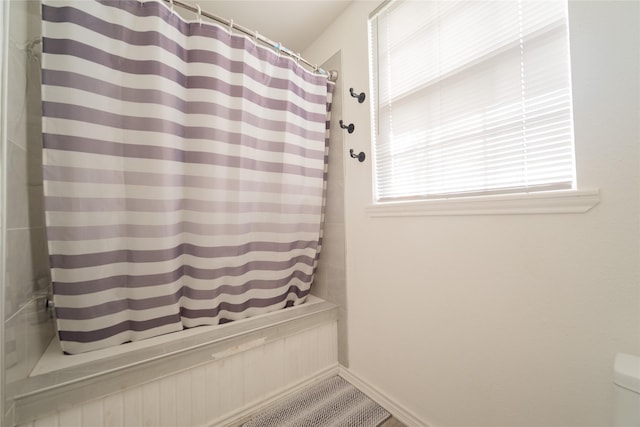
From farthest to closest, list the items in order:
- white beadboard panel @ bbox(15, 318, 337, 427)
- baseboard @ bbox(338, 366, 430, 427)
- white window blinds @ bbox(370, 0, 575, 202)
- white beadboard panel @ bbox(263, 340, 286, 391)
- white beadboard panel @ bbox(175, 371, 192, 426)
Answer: white beadboard panel @ bbox(263, 340, 286, 391) < baseboard @ bbox(338, 366, 430, 427) < white beadboard panel @ bbox(175, 371, 192, 426) < white beadboard panel @ bbox(15, 318, 337, 427) < white window blinds @ bbox(370, 0, 575, 202)

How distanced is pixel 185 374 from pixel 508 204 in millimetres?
1354

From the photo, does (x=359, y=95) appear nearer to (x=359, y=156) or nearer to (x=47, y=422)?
(x=359, y=156)

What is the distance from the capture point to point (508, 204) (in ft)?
2.30

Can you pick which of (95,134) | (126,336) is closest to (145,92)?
(95,134)

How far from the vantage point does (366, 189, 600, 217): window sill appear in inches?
22.8

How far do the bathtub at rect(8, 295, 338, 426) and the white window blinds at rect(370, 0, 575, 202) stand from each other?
0.91 m

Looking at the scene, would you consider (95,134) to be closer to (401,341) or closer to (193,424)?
(193,424)

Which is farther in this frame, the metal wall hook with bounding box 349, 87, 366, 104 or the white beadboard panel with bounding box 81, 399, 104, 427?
the metal wall hook with bounding box 349, 87, 366, 104

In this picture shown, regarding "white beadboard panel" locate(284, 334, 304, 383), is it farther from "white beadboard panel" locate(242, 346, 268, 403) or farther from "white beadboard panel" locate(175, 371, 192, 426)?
"white beadboard panel" locate(175, 371, 192, 426)

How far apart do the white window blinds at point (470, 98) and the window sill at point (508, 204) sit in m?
0.05

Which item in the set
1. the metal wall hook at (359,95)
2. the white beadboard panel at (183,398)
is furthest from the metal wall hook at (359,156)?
the white beadboard panel at (183,398)

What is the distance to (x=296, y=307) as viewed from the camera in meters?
1.28

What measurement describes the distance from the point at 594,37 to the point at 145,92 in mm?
1404

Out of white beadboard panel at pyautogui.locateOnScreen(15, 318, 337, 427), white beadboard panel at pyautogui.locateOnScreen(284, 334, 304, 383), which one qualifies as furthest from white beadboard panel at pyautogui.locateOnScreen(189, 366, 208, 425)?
white beadboard panel at pyautogui.locateOnScreen(284, 334, 304, 383)
